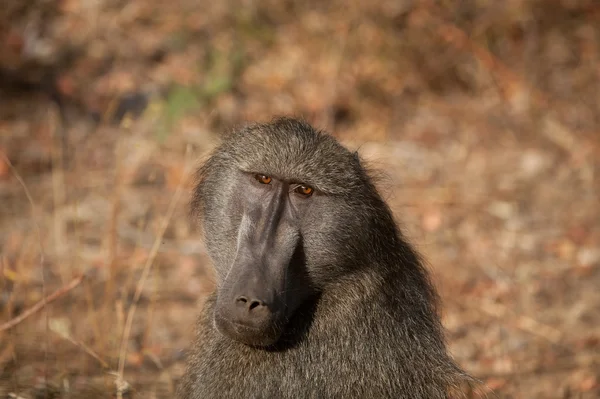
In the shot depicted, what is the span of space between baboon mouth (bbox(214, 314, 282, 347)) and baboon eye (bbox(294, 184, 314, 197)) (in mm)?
470

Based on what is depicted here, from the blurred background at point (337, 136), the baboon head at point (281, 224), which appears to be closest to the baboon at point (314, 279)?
the baboon head at point (281, 224)

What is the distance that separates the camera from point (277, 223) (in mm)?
2871

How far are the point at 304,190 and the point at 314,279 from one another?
32 centimetres

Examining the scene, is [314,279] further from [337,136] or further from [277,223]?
[337,136]

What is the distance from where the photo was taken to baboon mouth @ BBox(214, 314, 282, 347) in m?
2.75

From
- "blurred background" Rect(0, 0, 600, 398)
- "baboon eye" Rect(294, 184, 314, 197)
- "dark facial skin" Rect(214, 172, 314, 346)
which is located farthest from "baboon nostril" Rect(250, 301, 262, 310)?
"blurred background" Rect(0, 0, 600, 398)

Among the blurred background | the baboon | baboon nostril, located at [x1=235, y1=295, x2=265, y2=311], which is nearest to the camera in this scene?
baboon nostril, located at [x1=235, y1=295, x2=265, y2=311]

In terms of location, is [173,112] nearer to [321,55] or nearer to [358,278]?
[321,55]

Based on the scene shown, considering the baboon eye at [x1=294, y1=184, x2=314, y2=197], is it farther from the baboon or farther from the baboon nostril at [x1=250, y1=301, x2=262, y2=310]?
the baboon nostril at [x1=250, y1=301, x2=262, y2=310]

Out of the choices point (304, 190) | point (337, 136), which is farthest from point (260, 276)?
point (337, 136)

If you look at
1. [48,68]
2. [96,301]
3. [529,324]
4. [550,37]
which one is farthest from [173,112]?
[550,37]

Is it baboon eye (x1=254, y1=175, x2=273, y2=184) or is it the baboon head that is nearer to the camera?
the baboon head

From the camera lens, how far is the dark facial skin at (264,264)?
8.98 ft

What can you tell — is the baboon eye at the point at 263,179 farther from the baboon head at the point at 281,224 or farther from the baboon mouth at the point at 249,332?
the baboon mouth at the point at 249,332
